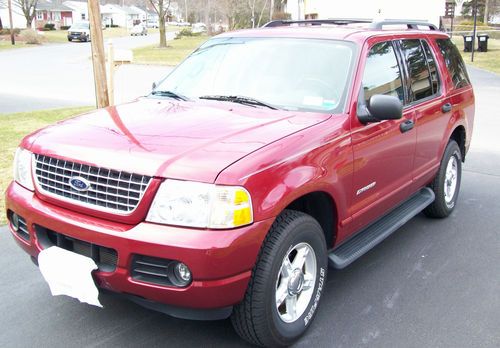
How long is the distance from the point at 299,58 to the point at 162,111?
1117mm

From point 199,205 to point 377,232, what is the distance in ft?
6.35

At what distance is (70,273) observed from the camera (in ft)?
9.45

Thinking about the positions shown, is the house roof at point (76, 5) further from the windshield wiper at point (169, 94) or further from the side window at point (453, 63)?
the windshield wiper at point (169, 94)

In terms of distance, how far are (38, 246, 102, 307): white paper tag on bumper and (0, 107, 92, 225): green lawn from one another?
2.55 metres

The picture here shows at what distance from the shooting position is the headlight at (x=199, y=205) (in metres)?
2.67

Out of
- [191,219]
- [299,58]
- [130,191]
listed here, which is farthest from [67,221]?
[299,58]

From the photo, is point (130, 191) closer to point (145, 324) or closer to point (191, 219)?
point (191, 219)

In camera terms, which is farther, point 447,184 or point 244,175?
point 447,184

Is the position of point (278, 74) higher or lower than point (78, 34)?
lower

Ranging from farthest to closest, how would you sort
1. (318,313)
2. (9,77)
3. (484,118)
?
(9,77)
(484,118)
(318,313)

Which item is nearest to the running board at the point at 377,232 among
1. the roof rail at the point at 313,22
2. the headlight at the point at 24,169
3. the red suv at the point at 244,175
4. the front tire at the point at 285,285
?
the red suv at the point at 244,175

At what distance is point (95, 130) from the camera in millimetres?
3277

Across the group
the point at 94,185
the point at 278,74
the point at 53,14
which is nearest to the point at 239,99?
the point at 278,74

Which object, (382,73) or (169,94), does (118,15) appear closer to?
(169,94)
